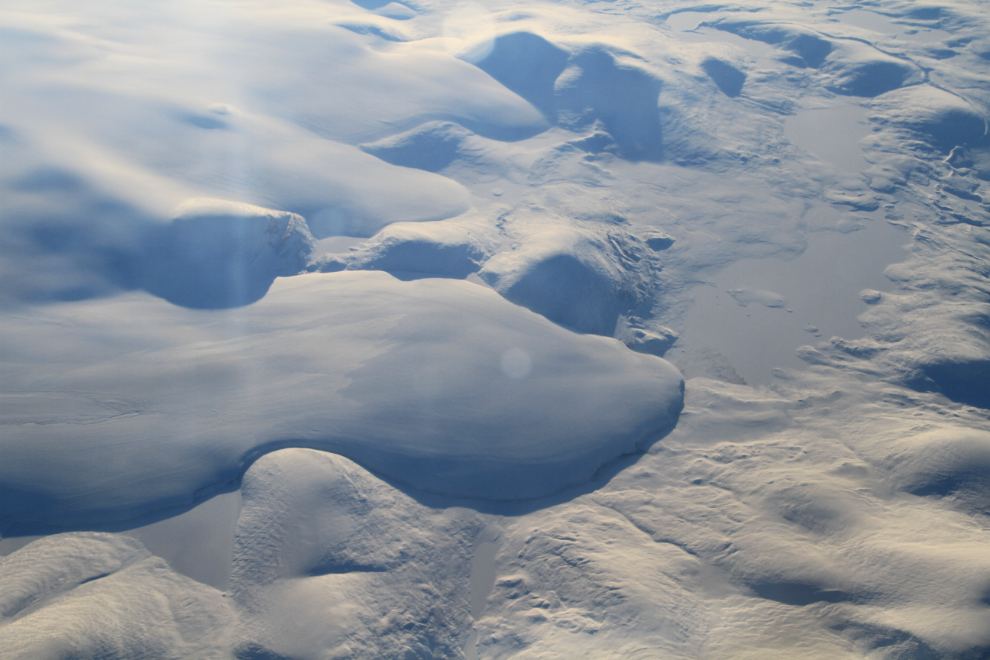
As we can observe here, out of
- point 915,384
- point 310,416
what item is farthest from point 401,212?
point 915,384

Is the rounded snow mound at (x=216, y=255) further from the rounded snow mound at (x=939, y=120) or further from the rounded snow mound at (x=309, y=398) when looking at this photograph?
the rounded snow mound at (x=939, y=120)

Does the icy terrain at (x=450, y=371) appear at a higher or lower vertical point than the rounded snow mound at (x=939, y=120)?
lower

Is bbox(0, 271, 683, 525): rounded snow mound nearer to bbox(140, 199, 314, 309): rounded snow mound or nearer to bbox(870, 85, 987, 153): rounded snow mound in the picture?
bbox(140, 199, 314, 309): rounded snow mound

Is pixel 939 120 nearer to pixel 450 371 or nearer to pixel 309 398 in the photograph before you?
pixel 450 371

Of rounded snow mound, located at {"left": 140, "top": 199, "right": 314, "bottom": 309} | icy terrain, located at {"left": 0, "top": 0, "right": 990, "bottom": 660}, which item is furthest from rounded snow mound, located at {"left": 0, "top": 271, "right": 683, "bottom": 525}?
rounded snow mound, located at {"left": 140, "top": 199, "right": 314, "bottom": 309}

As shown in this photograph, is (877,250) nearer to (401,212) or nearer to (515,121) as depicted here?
(515,121)

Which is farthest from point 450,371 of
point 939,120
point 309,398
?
point 939,120

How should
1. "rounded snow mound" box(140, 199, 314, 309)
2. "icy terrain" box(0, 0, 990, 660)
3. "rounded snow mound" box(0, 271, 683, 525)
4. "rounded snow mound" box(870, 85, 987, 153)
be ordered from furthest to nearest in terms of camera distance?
"rounded snow mound" box(870, 85, 987, 153) → "rounded snow mound" box(140, 199, 314, 309) → "rounded snow mound" box(0, 271, 683, 525) → "icy terrain" box(0, 0, 990, 660)

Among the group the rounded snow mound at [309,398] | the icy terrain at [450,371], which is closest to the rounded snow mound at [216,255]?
the icy terrain at [450,371]
